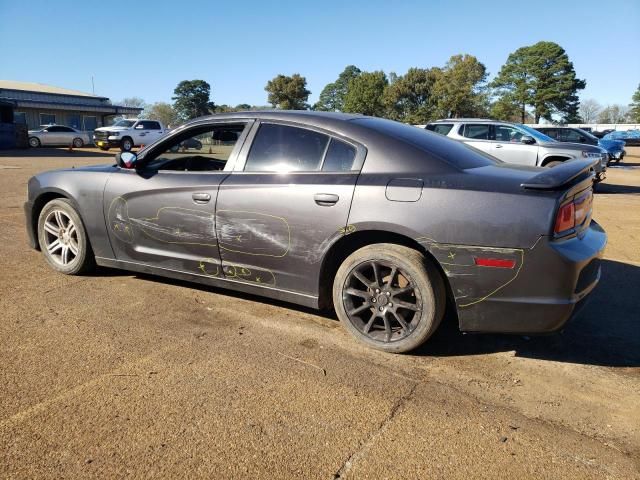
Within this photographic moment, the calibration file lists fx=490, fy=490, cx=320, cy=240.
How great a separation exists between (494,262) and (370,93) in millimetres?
71541

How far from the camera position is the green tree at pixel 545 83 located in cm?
6988

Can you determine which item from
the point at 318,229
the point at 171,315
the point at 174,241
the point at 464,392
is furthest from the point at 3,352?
the point at 464,392

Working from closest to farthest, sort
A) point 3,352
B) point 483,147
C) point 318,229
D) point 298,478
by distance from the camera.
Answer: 1. point 298,478
2. point 3,352
3. point 318,229
4. point 483,147

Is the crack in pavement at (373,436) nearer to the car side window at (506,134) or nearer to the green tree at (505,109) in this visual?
the car side window at (506,134)

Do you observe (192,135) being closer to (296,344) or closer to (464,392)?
(296,344)

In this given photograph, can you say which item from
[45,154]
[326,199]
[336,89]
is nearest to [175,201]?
[326,199]

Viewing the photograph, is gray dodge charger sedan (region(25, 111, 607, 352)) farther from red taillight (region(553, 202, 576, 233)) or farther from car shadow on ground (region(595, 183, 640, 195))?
car shadow on ground (region(595, 183, 640, 195))

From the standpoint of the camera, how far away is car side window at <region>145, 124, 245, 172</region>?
394 cm

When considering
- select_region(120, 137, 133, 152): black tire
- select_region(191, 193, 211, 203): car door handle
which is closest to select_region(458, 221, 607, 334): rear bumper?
select_region(191, 193, 211, 203): car door handle

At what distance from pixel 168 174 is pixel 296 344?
1.81 metres

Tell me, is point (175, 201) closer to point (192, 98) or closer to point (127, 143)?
point (127, 143)

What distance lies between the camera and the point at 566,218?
9.21 ft

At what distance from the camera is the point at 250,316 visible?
12.3 feet

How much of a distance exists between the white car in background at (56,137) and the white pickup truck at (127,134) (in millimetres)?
4313
